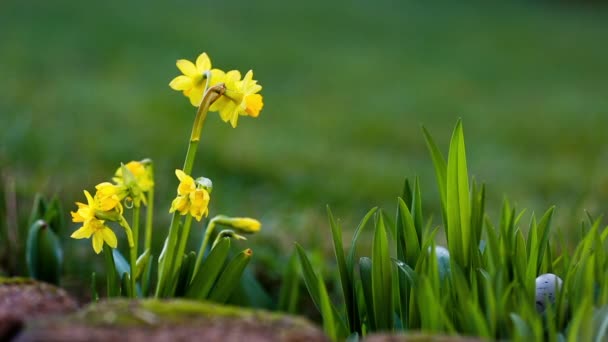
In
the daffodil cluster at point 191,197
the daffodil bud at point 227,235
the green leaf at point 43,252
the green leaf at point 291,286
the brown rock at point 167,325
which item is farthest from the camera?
the green leaf at point 291,286

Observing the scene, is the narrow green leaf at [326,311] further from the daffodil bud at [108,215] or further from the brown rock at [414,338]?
the daffodil bud at [108,215]

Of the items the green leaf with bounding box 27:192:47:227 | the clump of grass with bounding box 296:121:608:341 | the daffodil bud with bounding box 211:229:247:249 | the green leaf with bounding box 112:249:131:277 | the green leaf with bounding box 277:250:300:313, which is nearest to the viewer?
the clump of grass with bounding box 296:121:608:341

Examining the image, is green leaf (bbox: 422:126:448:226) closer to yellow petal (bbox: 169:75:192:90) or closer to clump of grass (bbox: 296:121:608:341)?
clump of grass (bbox: 296:121:608:341)

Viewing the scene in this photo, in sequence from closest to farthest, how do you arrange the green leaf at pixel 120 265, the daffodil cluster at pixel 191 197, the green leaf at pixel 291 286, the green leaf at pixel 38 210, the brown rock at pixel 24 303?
the brown rock at pixel 24 303, the daffodil cluster at pixel 191 197, the green leaf at pixel 120 265, the green leaf at pixel 38 210, the green leaf at pixel 291 286

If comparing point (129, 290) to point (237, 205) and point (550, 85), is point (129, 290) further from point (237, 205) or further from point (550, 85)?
point (550, 85)

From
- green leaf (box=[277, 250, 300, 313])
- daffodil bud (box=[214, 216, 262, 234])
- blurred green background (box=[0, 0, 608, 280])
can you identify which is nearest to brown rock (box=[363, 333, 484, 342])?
daffodil bud (box=[214, 216, 262, 234])

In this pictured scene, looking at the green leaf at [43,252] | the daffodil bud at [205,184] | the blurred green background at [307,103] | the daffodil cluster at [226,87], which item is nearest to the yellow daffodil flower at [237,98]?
the daffodil cluster at [226,87]
